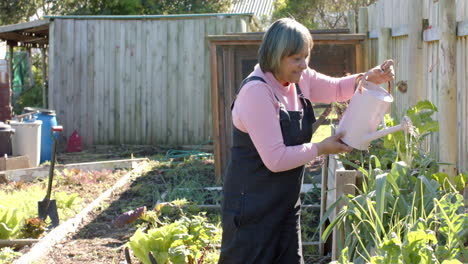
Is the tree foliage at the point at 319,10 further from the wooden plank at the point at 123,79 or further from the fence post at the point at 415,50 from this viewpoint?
the fence post at the point at 415,50

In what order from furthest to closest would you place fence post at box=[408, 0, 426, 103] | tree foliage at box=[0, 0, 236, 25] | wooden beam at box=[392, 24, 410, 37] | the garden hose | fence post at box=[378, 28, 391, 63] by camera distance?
1. tree foliage at box=[0, 0, 236, 25]
2. the garden hose
3. fence post at box=[378, 28, 391, 63]
4. wooden beam at box=[392, 24, 410, 37]
5. fence post at box=[408, 0, 426, 103]

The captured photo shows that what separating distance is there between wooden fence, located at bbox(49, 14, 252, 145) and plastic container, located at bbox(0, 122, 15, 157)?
323 centimetres

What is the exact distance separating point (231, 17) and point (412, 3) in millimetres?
6720

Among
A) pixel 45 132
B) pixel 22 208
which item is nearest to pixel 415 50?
pixel 22 208

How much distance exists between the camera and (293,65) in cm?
265

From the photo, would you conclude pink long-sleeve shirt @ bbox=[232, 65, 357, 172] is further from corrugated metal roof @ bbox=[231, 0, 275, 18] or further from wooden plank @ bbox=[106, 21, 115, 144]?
corrugated metal roof @ bbox=[231, 0, 275, 18]

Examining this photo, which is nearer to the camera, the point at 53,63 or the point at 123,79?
the point at 123,79

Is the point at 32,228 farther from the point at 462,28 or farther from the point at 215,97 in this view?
the point at 462,28

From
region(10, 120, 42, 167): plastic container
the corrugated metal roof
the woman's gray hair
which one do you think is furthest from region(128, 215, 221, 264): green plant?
the corrugated metal roof

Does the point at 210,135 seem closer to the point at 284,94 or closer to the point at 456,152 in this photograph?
the point at 456,152

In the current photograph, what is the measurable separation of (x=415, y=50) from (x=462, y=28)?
1045mm

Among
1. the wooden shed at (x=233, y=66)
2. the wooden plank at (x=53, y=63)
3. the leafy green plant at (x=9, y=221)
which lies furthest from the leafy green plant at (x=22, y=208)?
the wooden plank at (x=53, y=63)

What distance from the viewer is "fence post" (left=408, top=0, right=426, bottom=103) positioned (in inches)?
191

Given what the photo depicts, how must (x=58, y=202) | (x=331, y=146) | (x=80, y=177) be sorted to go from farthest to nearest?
1. (x=80, y=177)
2. (x=58, y=202)
3. (x=331, y=146)
